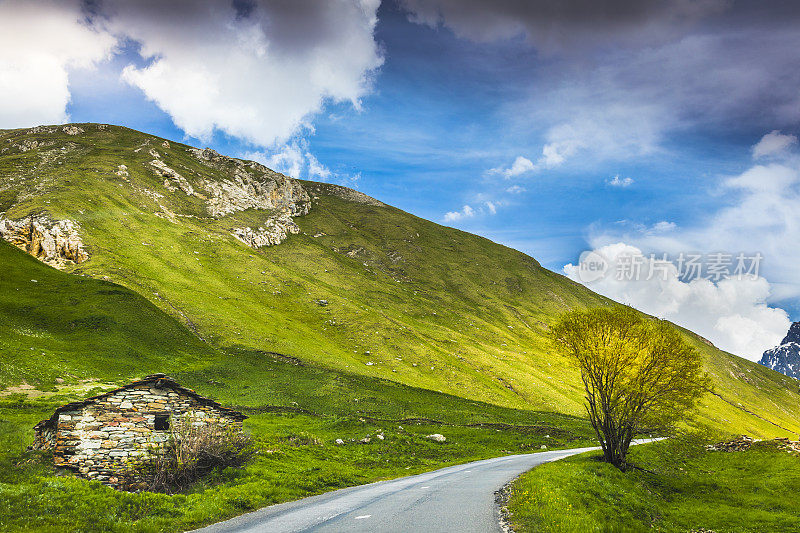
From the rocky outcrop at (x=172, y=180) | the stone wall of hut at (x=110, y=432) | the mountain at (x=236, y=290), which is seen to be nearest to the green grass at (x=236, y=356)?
the mountain at (x=236, y=290)

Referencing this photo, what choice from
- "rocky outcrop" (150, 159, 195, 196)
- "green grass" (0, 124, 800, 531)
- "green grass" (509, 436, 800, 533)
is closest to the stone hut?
"green grass" (0, 124, 800, 531)

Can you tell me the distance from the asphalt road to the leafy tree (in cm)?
1372

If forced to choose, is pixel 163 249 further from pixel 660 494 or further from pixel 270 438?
pixel 660 494

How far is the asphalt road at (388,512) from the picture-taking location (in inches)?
655

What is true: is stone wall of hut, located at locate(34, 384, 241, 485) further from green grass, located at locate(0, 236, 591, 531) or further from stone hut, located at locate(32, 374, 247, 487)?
green grass, located at locate(0, 236, 591, 531)

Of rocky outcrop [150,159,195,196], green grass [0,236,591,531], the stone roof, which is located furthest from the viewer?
rocky outcrop [150,159,195,196]

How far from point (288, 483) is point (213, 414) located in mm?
8217

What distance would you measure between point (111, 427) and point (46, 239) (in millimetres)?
107277

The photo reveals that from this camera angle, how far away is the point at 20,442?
2678 centimetres

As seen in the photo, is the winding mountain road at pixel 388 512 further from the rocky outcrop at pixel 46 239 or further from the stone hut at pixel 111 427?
the rocky outcrop at pixel 46 239

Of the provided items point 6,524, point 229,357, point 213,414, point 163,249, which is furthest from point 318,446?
point 163,249

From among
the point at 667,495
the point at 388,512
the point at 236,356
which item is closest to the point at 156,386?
the point at 388,512

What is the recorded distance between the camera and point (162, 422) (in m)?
27.2

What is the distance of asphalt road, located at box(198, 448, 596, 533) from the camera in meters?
16.6
